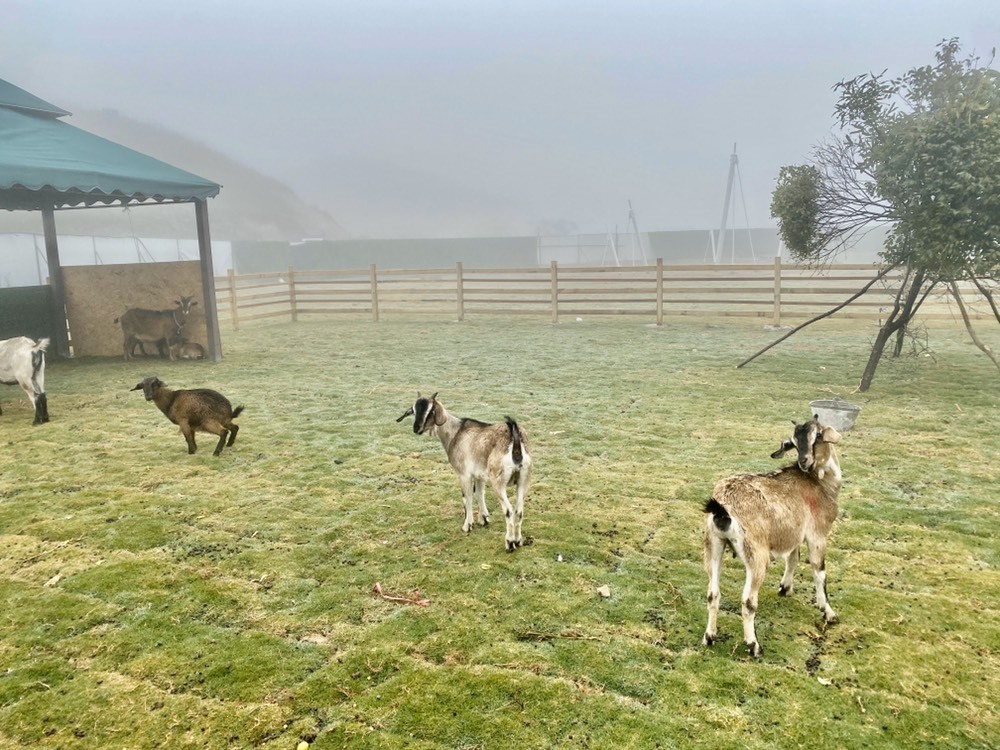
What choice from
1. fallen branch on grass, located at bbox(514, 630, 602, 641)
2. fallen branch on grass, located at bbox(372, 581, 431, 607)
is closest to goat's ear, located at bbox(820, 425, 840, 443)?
fallen branch on grass, located at bbox(514, 630, 602, 641)

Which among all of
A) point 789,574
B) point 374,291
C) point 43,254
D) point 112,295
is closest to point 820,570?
point 789,574

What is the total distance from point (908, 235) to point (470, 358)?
797 centimetres

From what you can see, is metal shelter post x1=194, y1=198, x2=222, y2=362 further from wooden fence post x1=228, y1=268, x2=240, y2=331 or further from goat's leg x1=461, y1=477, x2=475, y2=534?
goat's leg x1=461, y1=477, x2=475, y2=534

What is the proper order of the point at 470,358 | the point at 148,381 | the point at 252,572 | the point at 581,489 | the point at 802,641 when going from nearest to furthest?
the point at 802,641, the point at 252,572, the point at 581,489, the point at 148,381, the point at 470,358

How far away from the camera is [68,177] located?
10.5 meters

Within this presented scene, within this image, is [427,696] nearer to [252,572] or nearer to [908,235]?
[252,572]

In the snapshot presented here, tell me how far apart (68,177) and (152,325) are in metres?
3.65

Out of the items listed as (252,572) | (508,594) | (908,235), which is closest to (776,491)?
(508,594)

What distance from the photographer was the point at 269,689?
3102mm

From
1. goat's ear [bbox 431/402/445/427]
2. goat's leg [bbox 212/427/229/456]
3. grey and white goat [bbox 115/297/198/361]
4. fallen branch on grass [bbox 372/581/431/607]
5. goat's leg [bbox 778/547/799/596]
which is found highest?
grey and white goat [bbox 115/297/198/361]

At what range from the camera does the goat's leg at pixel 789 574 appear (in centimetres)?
387

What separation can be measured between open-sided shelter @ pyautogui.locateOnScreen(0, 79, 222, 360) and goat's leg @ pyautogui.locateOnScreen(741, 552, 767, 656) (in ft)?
38.7

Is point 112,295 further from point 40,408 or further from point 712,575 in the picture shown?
point 712,575

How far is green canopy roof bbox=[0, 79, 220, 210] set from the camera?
1029cm
